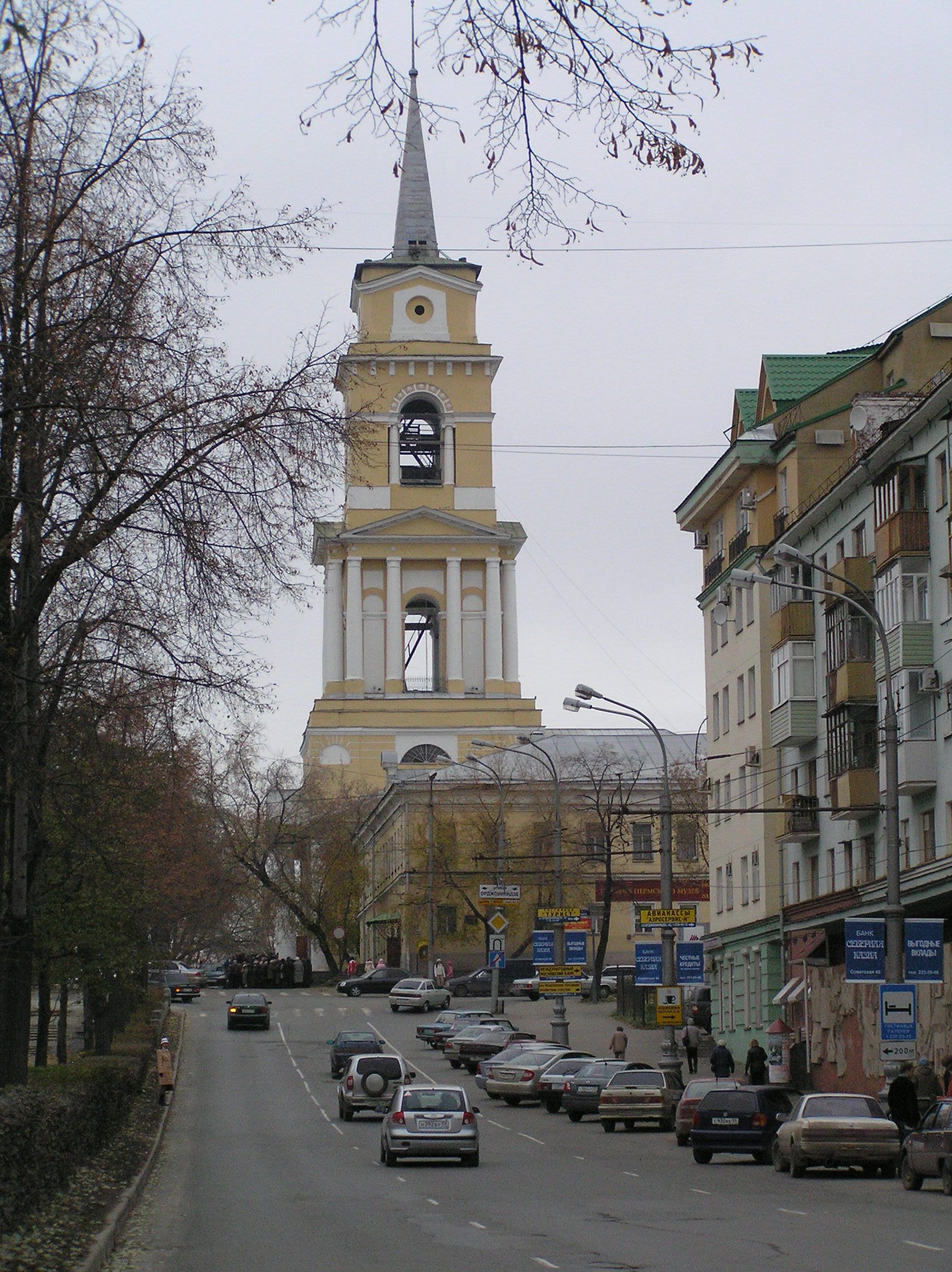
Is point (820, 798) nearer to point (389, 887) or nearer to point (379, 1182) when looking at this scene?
point (379, 1182)

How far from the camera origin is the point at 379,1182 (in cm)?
2748

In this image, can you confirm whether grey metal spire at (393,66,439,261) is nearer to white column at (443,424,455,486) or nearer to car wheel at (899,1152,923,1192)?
white column at (443,424,455,486)

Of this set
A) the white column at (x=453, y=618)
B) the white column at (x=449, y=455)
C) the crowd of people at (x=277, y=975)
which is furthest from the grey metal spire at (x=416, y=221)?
the crowd of people at (x=277, y=975)

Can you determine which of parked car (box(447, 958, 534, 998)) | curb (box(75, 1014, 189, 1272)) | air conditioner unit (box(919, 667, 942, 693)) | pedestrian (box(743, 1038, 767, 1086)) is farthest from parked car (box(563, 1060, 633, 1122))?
parked car (box(447, 958, 534, 998))

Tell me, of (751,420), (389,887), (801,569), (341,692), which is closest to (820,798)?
(801,569)

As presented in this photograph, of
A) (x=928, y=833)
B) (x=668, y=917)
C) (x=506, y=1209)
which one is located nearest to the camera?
(x=506, y=1209)

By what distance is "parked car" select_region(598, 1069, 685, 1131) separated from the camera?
38.5 m

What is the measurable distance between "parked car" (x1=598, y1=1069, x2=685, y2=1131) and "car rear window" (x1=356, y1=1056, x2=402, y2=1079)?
17.5 feet

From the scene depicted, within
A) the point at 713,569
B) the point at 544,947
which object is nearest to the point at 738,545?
the point at 713,569

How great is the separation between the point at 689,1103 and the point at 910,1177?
9.17 metres

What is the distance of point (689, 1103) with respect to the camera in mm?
34156

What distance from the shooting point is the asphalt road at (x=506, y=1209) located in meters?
17.4

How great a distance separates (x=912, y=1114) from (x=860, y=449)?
70.2 feet

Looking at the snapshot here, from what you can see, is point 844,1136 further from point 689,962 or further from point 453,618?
point 453,618
